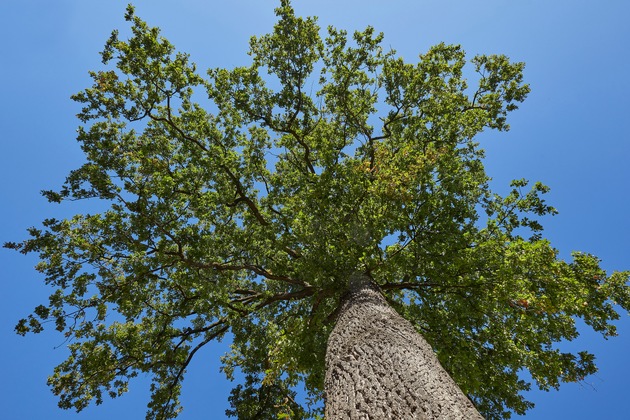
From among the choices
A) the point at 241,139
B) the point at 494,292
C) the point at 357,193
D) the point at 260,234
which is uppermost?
the point at 241,139

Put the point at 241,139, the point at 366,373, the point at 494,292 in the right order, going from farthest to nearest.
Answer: the point at 241,139 < the point at 494,292 < the point at 366,373

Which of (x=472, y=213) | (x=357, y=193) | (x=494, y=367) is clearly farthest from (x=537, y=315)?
(x=357, y=193)

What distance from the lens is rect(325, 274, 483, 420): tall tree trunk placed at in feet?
12.4

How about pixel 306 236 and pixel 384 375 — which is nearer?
pixel 384 375

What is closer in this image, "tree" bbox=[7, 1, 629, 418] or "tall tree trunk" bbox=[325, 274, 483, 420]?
"tall tree trunk" bbox=[325, 274, 483, 420]

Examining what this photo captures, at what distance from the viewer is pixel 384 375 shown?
4512 millimetres

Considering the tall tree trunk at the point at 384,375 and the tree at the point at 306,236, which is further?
the tree at the point at 306,236

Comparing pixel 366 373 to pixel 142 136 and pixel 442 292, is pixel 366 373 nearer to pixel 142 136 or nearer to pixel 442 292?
pixel 442 292

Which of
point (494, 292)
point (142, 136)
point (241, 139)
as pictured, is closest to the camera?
point (494, 292)

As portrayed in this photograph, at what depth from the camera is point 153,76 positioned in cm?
1091

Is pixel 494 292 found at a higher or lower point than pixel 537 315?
higher

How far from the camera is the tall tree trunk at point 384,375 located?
3789 mm

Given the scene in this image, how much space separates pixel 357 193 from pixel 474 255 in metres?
3.33

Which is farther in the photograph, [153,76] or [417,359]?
[153,76]
